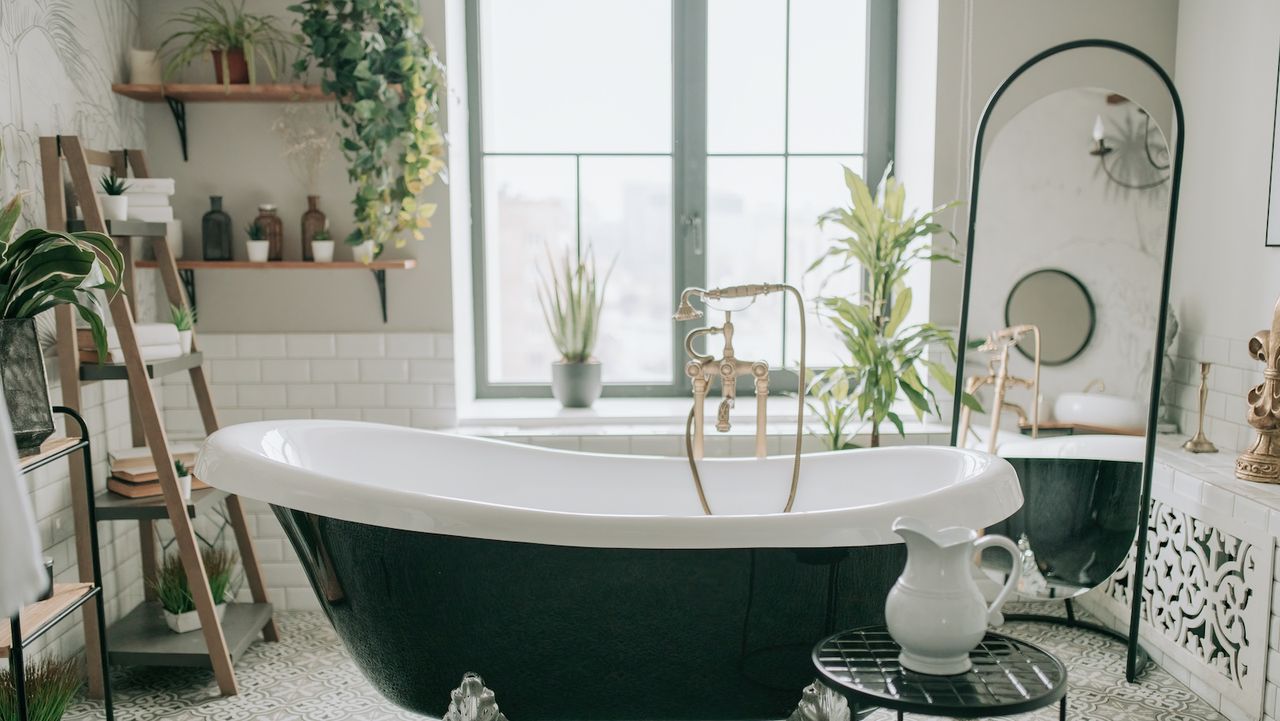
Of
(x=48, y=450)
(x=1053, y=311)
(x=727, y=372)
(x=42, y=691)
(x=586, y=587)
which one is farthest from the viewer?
(x=1053, y=311)

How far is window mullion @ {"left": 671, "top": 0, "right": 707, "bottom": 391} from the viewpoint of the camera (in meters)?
3.78

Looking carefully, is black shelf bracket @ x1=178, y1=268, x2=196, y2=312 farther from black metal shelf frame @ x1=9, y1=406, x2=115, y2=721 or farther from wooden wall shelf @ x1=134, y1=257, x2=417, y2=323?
black metal shelf frame @ x1=9, y1=406, x2=115, y2=721

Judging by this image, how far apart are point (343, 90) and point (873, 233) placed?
5.96ft

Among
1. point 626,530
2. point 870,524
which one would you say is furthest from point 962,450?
point 626,530

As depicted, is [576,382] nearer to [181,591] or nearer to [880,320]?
[880,320]

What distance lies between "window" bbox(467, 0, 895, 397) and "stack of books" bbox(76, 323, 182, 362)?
1215 millimetres

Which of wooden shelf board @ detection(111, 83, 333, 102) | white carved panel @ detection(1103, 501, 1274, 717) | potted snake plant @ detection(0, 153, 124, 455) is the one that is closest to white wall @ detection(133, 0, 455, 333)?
wooden shelf board @ detection(111, 83, 333, 102)

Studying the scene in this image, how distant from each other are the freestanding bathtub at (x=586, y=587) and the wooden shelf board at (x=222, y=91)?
4.87 feet

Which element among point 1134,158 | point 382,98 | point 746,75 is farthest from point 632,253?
point 1134,158

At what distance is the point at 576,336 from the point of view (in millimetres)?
3652

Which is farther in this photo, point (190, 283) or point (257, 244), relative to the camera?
point (190, 283)

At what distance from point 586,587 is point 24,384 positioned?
4.32 ft

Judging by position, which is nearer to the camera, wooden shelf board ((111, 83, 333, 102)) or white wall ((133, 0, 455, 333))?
wooden shelf board ((111, 83, 333, 102))

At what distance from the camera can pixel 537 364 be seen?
3.95 meters
